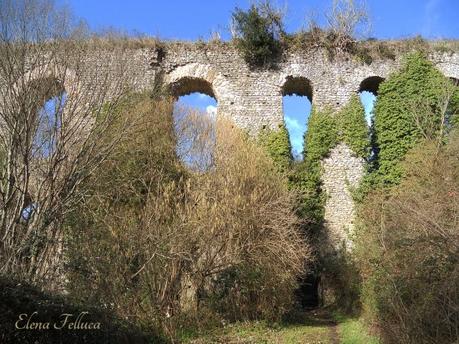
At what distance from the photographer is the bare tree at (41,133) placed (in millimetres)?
7762

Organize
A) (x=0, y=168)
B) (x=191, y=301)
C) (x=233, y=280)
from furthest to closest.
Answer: (x=233, y=280), (x=191, y=301), (x=0, y=168)

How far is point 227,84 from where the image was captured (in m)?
17.2

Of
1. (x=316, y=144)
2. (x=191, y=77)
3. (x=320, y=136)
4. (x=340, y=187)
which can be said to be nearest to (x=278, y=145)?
(x=316, y=144)

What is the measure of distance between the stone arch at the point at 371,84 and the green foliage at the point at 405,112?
62cm

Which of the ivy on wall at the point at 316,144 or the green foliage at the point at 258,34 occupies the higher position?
the green foliage at the point at 258,34

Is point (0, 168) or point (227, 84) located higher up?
point (227, 84)

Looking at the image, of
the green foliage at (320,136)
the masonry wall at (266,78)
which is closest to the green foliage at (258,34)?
the masonry wall at (266,78)

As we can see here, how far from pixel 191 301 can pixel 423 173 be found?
6.53m

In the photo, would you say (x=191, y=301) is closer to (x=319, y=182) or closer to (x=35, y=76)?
(x=35, y=76)

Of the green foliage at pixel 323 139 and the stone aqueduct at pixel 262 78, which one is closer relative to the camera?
the green foliage at pixel 323 139

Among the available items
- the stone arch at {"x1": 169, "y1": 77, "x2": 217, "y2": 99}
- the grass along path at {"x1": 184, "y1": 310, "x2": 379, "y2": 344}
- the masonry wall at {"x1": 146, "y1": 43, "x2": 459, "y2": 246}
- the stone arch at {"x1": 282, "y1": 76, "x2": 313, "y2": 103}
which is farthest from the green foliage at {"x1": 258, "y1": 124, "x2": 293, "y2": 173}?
the grass along path at {"x1": 184, "y1": 310, "x2": 379, "y2": 344}

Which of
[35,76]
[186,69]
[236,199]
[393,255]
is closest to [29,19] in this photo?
[35,76]

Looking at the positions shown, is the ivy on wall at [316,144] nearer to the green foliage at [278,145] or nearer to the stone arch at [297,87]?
the green foliage at [278,145]

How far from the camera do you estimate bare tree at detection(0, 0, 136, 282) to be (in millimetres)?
7762
